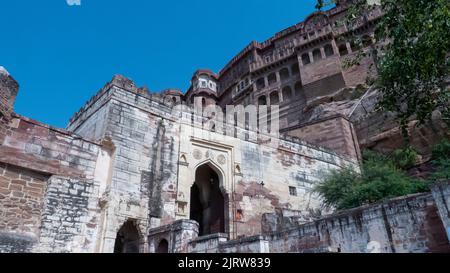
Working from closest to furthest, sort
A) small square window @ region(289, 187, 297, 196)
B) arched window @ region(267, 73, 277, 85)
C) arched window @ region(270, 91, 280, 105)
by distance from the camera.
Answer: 1. small square window @ region(289, 187, 297, 196)
2. arched window @ region(270, 91, 280, 105)
3. arched window @ region(267, 73, 277, 85)

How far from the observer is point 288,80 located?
31031 mm

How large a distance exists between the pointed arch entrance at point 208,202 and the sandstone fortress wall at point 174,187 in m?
0.06

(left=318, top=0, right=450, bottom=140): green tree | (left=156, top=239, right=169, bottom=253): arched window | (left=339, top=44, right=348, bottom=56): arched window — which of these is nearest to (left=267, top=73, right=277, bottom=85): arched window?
(left=339, top=44, right=348, bottom=56): arched window

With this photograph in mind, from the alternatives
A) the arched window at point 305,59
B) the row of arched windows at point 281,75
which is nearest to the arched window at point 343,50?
the arched window at point 305,59

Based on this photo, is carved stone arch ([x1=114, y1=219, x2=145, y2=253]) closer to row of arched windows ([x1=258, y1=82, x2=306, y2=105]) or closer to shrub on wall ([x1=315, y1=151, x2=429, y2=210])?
shrub on wall ([x1=315, y1=151, x2=429, y2=210])

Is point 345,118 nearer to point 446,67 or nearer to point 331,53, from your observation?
point 331,53

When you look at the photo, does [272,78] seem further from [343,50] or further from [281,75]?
[343,50]

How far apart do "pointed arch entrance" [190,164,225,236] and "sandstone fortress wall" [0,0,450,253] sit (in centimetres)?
6

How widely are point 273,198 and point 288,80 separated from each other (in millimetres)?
19457

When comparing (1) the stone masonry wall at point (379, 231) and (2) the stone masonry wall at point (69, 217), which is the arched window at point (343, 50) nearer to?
(1) the stone masonry wall at point (379, 231)

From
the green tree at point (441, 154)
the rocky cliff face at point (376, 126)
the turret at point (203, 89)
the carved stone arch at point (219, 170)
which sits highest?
the turret at point (203, 89)

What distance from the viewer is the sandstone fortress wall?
6.72m

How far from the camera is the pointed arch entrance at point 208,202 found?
13.6 meters
